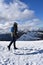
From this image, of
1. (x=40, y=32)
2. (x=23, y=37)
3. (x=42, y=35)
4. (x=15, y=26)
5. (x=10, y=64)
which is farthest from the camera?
(x=40, y=32)

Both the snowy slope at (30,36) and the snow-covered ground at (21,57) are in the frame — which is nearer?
the snow-covered ground at (21,57)

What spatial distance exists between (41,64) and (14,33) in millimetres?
3617

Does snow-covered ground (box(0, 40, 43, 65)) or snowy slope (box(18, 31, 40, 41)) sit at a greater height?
snowy slope (box(18, 31, 40, 41))

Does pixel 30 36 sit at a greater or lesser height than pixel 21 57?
greater

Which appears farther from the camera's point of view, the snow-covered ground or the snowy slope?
the snowy slope

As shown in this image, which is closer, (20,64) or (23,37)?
(20,64)

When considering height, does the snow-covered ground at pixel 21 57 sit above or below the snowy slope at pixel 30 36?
below

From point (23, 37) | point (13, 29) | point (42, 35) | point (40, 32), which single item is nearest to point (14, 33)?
point (13, 29)

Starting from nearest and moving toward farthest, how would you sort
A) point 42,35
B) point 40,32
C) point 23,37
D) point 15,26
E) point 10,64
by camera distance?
point 10,64 < point 15,26 < point 23,37 < point 42,35 < point 40,32

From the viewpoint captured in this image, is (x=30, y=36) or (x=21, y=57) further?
(x=30, y=36)

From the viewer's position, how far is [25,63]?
20.2ft

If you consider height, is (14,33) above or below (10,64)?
above

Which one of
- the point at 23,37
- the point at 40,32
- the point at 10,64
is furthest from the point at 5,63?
the point at 40,32

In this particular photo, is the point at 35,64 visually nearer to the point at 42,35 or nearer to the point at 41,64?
the point at 41,64
